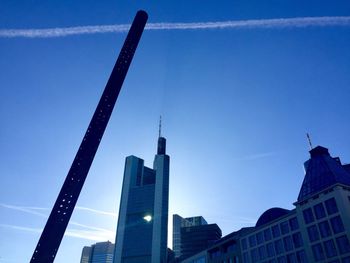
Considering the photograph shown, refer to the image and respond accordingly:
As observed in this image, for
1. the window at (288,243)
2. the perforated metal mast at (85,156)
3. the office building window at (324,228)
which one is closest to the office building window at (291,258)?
the window at (288,243)

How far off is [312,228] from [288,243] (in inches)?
374

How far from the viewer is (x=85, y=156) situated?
37188 mm

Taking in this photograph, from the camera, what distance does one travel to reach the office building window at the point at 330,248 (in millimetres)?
60709

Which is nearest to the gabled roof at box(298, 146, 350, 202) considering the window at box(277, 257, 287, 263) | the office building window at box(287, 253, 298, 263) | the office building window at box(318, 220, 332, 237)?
the office building window at box(318, 220, 332, 237)

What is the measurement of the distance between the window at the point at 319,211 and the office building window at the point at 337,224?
246cm

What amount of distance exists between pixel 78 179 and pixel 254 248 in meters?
→ 61.5

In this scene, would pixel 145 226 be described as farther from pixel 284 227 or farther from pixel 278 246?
pixel 284 227

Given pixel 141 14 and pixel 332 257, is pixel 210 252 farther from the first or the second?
pixel 141 14

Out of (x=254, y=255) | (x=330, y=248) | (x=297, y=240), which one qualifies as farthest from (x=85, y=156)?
(x=254, y=255)

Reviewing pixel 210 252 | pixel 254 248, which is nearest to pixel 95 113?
pixel 254 248

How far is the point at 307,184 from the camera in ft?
235

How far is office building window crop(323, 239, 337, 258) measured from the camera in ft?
199

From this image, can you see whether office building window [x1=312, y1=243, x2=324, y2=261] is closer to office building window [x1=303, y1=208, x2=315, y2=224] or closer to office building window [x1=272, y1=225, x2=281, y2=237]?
office building window [x1=303, y1=208, x2=315, y2=224]

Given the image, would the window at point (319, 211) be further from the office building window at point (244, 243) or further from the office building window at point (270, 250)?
the office building window at point (244, 243)
